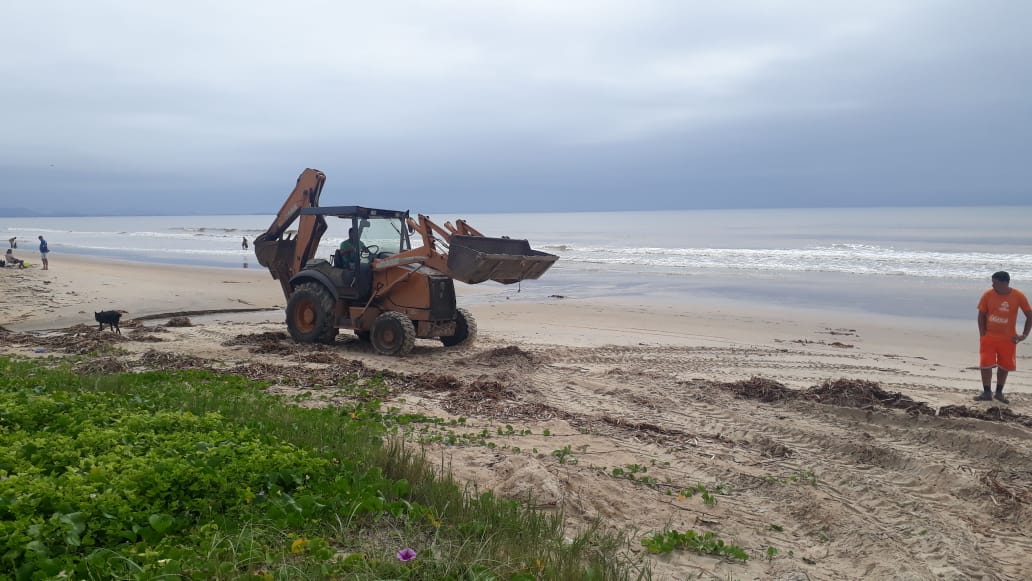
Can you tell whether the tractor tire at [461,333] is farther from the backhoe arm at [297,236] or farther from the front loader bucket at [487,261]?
the backhoe arm at [297,236]

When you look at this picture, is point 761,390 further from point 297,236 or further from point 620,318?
point 620,318

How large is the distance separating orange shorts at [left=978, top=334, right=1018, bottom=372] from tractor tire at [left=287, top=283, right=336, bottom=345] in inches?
368

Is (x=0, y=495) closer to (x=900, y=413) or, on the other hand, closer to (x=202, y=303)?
(x=900, y=413)

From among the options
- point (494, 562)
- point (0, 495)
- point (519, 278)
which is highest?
point (519, 278)

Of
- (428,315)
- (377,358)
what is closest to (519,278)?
(428,315)

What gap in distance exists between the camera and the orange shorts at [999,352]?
A: 360 inches

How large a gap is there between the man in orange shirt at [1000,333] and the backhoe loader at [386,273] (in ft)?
19.0

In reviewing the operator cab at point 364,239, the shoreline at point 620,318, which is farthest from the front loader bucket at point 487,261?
the shoreline at point 620,318

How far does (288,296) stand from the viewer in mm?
13406

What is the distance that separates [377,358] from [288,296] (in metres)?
2.84

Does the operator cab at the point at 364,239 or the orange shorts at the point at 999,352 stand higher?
the operator cab at the point at 364,239

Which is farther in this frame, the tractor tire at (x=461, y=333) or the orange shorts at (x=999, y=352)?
the tractor tire at (x=461, y=333)

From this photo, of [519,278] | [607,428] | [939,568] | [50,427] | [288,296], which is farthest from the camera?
[288,296]

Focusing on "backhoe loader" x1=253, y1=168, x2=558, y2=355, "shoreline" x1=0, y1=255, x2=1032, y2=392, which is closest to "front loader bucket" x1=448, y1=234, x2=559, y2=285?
"backhoe loader" x1=253, y1=168, x2=558, y2=355
